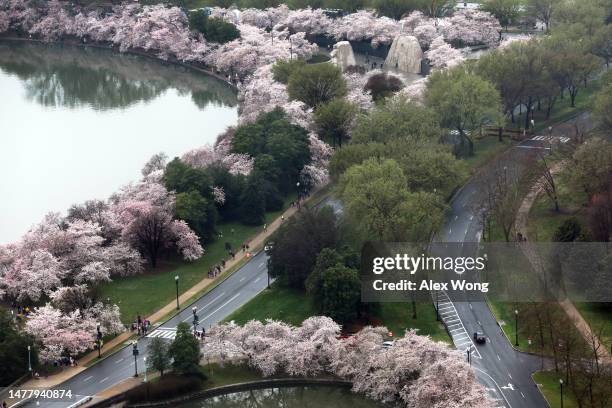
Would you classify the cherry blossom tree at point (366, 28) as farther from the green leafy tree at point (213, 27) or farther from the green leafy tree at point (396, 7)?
the green leafy tree at point (213, 27)

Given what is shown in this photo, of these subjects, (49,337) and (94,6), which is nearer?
(49,337)

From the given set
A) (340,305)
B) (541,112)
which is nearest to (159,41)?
(541,112)

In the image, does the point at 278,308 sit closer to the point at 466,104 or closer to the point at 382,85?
the point at 466,104

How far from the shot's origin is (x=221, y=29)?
5704 inches

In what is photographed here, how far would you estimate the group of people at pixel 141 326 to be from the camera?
70.2 meters

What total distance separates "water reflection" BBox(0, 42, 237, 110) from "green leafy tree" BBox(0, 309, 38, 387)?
67015 mm

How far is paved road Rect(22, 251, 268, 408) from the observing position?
63938mm

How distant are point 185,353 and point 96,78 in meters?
87.3

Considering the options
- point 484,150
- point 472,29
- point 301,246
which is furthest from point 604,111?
point 472,29

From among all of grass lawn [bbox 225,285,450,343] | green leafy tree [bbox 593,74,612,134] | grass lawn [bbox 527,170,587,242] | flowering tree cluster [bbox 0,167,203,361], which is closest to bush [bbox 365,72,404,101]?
green leafy tree [bbox 593,74,612,134]

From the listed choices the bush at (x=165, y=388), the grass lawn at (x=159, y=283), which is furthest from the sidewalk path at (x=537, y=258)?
the bush at (x=165, y=388)

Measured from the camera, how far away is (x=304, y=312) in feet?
236

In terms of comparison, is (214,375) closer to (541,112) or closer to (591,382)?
(591,382)

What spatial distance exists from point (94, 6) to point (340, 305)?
349 ft
